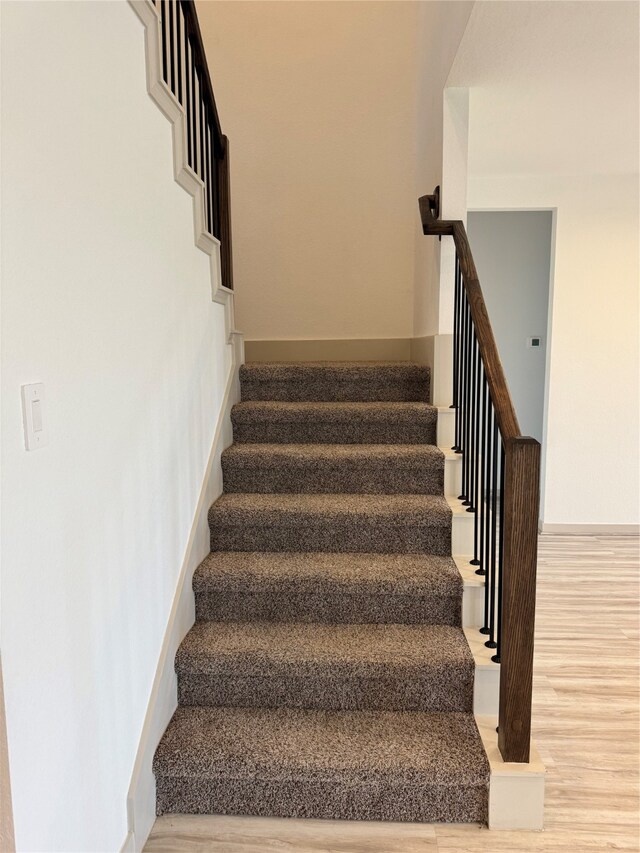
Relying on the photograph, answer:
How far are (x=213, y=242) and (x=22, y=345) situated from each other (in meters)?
1.71

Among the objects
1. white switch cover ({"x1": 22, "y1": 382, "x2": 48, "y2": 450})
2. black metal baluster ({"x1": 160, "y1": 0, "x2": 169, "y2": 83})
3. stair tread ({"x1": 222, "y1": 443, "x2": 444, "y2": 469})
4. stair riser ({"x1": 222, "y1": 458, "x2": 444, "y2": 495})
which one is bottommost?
stair riser ({"x1": 222, "y1": 458, "x2": 444, "y2": 495})

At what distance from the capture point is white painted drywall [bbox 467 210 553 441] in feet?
16.8

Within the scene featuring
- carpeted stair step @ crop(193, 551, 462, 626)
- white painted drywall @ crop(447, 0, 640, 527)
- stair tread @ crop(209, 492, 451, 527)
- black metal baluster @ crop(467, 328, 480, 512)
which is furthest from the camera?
white painted drywall @ crop(447, 0, 640, 527)

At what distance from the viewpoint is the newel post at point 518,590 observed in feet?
5.65

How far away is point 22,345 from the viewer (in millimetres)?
1142

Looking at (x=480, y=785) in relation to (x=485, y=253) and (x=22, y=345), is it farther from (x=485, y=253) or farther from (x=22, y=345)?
(x=485, y=253)

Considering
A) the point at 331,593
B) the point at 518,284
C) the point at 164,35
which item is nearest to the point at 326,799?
the point at 331,593

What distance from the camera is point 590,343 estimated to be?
14.4 ft

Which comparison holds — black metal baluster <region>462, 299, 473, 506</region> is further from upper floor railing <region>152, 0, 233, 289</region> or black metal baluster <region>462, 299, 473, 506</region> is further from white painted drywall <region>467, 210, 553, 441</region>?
white painted drywall <region>467, 210, 553, 441</region>

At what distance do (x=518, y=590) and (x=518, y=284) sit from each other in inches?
156

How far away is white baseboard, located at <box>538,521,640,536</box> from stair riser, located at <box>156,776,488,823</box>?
3.01 meters

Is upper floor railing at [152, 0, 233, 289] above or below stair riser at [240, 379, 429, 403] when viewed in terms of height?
above

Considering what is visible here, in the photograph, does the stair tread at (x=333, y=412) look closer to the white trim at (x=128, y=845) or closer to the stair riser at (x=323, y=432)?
the stair riser at (x=323, y=432)

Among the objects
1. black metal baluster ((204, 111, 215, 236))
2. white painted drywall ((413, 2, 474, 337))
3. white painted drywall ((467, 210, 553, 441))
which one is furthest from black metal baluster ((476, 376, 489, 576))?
white painted drywall ((467, 210, 553, 441))
